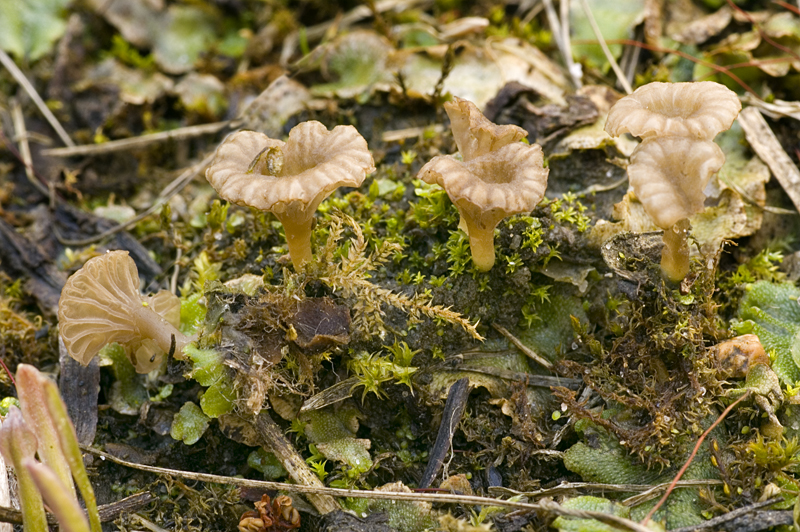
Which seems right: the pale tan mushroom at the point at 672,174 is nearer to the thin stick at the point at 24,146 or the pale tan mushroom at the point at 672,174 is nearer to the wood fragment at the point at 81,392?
the wood fragment at the point at 81,392

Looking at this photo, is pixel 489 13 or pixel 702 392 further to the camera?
pixel 489 13

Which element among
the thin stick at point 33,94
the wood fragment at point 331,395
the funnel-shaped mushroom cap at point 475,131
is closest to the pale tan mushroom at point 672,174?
the funnel-shaped mushroom cap at point 475,131

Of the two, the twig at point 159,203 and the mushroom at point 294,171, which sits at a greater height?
the mushroom at point 294,171

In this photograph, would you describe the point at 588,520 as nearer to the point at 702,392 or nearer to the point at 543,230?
the point at 702,392

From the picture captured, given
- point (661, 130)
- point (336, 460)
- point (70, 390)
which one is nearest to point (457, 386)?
point (336, 460)

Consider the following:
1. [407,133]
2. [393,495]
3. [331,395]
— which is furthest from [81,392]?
[407,133]

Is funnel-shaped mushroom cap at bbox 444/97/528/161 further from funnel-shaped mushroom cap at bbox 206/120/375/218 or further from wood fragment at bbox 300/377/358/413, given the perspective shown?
wood fragment at bbox 300/377/358/413

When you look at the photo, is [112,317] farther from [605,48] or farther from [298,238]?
[605,48]
